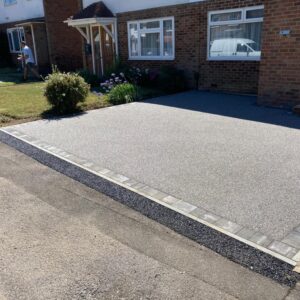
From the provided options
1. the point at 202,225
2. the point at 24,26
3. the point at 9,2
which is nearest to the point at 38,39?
the point at 24,26

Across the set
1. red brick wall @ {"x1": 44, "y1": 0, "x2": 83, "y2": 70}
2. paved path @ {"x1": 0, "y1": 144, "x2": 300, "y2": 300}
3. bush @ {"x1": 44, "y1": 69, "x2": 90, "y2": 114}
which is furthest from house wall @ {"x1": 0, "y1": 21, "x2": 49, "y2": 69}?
paved path @ {"x1": 0, "y1": 144, "x2": 300, "y2": 300}

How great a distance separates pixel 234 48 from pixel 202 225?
8.95 meters

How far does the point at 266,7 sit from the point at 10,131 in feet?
22.8

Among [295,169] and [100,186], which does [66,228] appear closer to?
[100,186]

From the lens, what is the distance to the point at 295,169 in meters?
5.25

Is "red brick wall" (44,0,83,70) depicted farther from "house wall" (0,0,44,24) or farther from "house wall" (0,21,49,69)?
"house wall" (0,0,44,24)

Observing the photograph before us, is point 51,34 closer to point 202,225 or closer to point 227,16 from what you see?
point 227,16

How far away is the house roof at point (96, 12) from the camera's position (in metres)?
15.0

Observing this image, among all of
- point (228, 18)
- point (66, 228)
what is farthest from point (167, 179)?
point (228, 18)

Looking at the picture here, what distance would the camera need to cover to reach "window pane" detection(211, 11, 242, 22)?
11.0 metres

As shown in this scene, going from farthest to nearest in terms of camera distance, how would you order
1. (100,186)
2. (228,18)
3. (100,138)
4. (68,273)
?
1. (228,18)
2. (100,138)
3. (100,186)
4. (68,273)

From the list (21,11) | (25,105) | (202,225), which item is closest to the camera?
(202,225)

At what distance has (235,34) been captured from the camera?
1129 centimetres

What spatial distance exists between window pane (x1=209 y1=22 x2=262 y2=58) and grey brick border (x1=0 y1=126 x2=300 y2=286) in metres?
7.36
